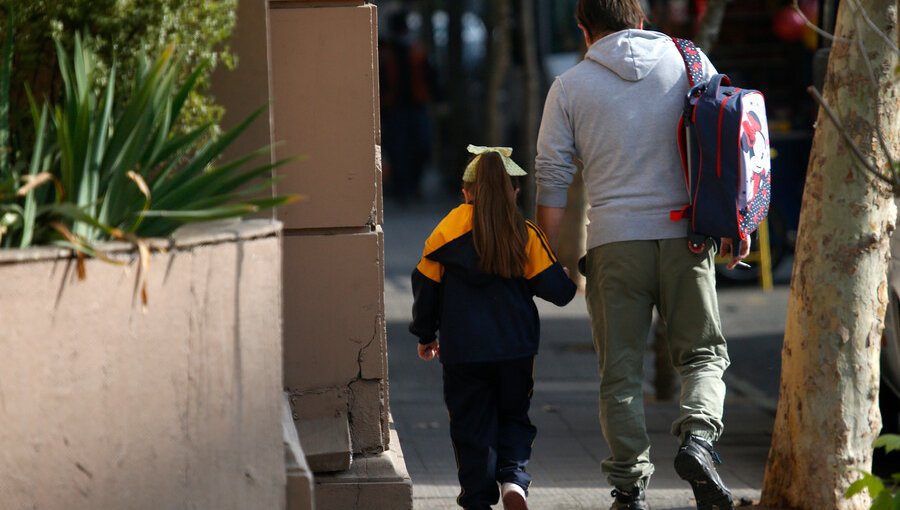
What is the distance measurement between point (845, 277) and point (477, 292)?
137cm

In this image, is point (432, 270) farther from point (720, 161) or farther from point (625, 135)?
point (720, 161)

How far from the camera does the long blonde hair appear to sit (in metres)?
4.48

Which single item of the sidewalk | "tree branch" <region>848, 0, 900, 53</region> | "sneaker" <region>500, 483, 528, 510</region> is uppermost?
"tree branch" <region>848, 0, 900, 53</region>

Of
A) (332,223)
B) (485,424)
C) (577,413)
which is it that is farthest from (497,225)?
(577,413)

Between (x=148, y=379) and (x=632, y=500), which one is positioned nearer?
(x=148, y=379)

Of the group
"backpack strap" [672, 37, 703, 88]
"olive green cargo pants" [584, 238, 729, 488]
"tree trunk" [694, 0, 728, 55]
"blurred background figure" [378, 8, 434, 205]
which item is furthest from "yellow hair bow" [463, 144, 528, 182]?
"blurred background figure" [378, 8, 434, 205]

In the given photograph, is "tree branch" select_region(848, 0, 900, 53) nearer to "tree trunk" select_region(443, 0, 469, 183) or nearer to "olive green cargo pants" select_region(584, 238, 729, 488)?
"olive green cargo pants" select_region(584, 238, 729, 488)

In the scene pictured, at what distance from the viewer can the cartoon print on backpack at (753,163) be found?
4484 millimetres

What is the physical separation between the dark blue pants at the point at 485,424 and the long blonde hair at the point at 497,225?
0.36 meters

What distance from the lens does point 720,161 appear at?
14.5ft

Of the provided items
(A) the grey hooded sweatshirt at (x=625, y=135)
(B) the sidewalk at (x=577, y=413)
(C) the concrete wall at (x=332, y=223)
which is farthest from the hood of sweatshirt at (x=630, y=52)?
(B) the sidewalk at (x=577, y=413)

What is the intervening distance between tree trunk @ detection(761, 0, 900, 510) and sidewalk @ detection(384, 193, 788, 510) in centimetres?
66

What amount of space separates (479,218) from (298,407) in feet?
3.12

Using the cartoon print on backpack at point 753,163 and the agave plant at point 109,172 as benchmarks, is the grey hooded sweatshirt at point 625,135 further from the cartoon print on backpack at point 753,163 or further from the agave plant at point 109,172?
the agave plant at point 109,172
